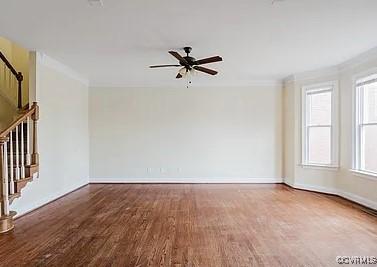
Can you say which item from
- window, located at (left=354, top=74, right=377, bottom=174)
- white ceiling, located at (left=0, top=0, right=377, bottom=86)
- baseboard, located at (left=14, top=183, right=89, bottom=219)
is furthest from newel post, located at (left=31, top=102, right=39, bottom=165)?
window, located at (left=354, top=74, right=377, bottom=174)

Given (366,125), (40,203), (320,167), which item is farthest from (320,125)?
(40,203)

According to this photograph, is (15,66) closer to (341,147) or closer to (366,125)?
(341,147)

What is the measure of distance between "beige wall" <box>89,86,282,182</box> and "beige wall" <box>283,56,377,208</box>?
2.60 feet

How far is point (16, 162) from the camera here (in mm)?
4926

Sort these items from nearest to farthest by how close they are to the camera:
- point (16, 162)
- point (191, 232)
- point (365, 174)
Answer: point (191, 232) < point (16, 162) < point (365, 174)

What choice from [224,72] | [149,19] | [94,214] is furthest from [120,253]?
[224,72]

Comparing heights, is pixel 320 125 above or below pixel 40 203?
above

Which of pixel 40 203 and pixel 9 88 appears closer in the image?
pixel 40 203

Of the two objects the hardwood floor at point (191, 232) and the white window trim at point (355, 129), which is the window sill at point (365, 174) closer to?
the white window trim at point (355, 129)

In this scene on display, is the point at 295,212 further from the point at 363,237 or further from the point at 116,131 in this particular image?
the point at 116,131

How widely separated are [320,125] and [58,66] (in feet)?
18.1

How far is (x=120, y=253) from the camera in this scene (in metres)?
3.39

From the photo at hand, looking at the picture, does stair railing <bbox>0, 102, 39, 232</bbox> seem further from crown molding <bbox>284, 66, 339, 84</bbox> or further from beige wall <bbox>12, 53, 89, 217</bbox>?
crown molding <bbox>284, 66, 339, 84</bbox>

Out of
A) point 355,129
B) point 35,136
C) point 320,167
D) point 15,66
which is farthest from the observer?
point 15,66
